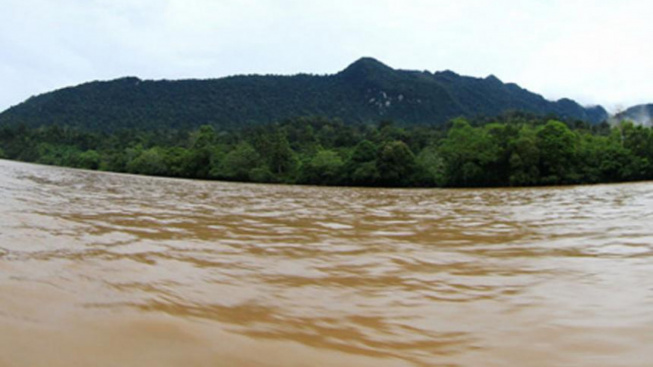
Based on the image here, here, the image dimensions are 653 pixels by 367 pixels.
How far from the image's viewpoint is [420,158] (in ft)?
127

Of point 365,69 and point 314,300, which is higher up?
point 365,69

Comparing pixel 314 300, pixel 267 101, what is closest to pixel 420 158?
pixel 314 300

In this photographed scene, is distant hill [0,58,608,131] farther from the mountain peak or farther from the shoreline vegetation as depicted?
the shoreline vegetation

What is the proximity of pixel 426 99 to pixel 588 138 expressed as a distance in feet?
272

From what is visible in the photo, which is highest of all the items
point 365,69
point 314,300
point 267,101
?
point 365,69

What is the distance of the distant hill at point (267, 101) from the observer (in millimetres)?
94375

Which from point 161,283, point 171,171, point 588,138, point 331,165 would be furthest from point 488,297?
point 171,171

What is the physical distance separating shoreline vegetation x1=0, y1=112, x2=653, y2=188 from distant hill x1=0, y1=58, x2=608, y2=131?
1358 inches

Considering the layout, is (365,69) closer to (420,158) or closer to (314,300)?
(420,158)

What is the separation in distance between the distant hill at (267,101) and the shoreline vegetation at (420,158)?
3450 centimetres

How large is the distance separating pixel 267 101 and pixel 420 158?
254 feet

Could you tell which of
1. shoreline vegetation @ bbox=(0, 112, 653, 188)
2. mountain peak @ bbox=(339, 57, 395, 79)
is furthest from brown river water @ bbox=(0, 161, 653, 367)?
mountain peak @ bbox=(339, 57, 395, 79)

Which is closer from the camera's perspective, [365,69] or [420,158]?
[420,158]

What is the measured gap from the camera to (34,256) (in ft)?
7.84
